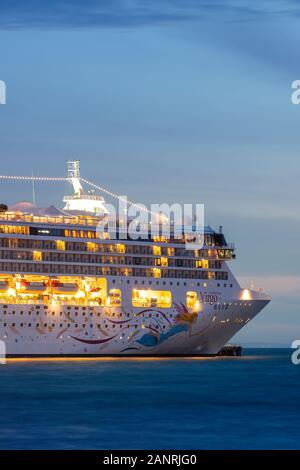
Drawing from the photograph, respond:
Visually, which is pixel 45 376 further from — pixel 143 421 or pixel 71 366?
pixel 143 421

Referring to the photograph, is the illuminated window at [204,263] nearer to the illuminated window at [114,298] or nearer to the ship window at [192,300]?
the ship window at [192,300]

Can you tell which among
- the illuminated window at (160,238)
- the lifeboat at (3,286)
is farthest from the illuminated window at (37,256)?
the illuminated window at (160,238)


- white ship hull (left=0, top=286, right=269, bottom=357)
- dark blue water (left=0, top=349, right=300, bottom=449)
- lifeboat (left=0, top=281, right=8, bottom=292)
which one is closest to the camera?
dark blue water (left=0, top=349, right=300, bottom=449)

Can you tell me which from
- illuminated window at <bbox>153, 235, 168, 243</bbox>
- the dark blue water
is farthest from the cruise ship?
the dark blue water

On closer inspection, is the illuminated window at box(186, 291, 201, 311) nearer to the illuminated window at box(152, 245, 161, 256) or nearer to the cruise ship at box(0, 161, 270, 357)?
the cruise ship at box(0, 161, 270, 357)

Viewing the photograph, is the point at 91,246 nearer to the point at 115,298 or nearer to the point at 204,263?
the point at 115,298

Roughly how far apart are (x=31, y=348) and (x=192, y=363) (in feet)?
46.2

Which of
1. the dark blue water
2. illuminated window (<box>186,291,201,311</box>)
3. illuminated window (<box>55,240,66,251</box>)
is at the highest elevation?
illuminated window (<box>55,240,66,251</box>)

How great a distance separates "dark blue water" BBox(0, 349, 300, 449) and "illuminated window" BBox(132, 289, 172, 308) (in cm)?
433

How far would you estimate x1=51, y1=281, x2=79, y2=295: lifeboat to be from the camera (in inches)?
3615

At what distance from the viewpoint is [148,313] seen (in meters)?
93.8

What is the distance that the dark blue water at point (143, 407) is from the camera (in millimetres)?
52156

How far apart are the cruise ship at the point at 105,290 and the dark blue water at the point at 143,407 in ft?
6.73
